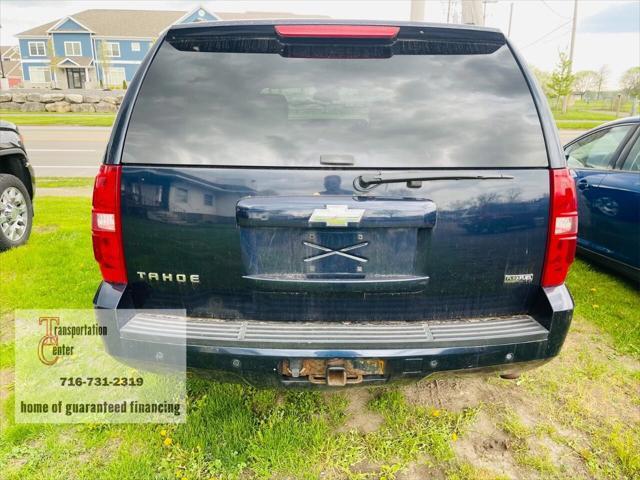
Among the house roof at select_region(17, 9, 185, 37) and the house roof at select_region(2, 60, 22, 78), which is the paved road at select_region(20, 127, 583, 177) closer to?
the house roof at select_region(17, 9, 185, 37)

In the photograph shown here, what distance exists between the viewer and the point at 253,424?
265 centimetres

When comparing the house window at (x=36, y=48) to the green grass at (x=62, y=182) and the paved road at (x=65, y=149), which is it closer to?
the paved road at (x=65, y=149)

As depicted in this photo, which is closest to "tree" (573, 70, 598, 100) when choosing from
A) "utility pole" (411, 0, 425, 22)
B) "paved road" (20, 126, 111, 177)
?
"utility pole" (411, 0, 425, 22)

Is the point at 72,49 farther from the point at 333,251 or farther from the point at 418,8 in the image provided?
the point at 333,251

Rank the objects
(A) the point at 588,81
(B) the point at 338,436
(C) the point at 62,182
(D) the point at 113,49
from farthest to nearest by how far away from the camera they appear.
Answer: (A) the point at 588,81 → (D) the point at 113,49 → (C) the point at 62,182 → (B) the point at 338,436

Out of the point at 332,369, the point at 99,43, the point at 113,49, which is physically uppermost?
the point at 99,43

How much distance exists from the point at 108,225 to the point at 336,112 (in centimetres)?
115

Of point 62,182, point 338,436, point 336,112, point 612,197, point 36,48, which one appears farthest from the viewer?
point 36,48

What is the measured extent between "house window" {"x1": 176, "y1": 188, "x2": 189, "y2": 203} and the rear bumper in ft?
1.68

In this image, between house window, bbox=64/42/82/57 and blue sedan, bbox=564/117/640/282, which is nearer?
blue sedan, bbox=564/117/640/282

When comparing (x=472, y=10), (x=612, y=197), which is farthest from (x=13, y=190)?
(x=472, y=10)

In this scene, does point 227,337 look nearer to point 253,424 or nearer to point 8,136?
point 253,424

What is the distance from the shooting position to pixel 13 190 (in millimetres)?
5199

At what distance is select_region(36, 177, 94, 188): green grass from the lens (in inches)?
373
